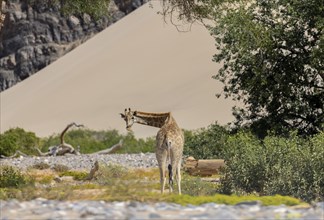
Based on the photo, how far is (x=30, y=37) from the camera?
100 metres

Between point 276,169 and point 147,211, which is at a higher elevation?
point 276,169

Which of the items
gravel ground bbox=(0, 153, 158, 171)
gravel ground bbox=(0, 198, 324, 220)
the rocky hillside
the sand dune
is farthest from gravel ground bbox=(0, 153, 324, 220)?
the rocky hillside

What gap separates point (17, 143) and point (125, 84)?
44.4 meters

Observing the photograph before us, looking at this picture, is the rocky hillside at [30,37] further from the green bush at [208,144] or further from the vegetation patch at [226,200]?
the vegetation patch at [226,200]

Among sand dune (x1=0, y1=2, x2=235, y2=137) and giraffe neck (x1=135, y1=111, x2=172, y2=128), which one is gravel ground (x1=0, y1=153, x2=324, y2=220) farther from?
sand dune (x1=0, y1=2, x2=235, y2=137)

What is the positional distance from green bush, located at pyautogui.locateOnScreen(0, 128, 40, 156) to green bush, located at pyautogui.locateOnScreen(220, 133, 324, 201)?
94.7 ft

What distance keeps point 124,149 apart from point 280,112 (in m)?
25.7

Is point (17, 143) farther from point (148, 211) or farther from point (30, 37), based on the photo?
point (30, 37)

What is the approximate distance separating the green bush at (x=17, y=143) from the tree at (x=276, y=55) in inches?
921

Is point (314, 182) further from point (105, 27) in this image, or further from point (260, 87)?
point (105, 27)

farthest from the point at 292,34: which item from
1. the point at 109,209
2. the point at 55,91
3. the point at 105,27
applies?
the point at 105,27

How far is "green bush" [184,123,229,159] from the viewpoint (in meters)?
29.7

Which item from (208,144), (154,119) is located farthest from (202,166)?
(154,119)

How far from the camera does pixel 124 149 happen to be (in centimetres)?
5291
